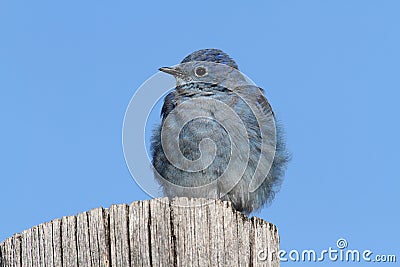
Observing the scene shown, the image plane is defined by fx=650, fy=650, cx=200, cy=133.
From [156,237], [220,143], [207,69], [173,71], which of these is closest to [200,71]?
[207,69]

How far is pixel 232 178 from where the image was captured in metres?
6.90

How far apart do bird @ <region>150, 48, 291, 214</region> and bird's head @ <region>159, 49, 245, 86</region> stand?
0.05ft

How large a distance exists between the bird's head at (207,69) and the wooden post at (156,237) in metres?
3.90

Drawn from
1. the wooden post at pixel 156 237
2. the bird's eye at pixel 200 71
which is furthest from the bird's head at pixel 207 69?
the wooden post at pixel 156 237

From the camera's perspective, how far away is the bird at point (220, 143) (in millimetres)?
6883

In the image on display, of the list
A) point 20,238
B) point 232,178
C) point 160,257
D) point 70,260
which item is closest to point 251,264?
point 160,257

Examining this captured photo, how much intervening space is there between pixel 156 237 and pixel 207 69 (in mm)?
4313

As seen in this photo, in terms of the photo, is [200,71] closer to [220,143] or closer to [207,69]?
[207,69]

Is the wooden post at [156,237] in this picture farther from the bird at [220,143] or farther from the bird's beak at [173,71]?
the bird's beak at [173,71]

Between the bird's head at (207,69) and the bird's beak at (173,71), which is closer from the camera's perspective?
the bird's head at (207,69)

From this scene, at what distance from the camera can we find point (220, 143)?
690 centimetres

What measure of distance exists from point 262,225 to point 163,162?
10.4 ft

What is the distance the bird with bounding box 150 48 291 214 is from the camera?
688 centimetres

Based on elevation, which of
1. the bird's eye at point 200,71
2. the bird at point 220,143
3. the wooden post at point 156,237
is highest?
the bird's eye at point 200,71
